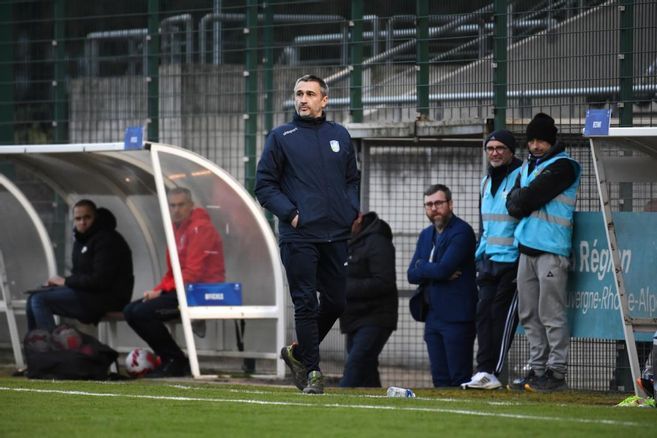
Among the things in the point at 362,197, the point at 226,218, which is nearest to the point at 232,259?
the point at 226,218

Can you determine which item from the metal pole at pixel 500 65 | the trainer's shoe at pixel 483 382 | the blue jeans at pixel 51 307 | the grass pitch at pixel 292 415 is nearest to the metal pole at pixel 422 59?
the metal pole at pixel 500 65

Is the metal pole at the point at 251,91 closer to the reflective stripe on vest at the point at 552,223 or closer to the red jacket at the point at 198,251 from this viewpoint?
the red jacket at the point at 198,251

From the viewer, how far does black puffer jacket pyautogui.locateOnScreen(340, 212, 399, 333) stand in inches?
488

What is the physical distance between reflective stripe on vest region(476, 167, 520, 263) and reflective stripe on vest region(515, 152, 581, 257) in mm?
313

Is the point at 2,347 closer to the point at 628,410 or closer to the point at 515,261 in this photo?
the point at 515,261

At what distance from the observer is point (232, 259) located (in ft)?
45.5

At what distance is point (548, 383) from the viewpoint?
35.7ft

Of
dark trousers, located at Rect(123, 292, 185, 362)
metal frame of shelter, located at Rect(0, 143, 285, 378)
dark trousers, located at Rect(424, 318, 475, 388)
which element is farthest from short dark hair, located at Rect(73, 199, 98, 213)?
dark trousers, located at Rect(424, 318, 475, 388)

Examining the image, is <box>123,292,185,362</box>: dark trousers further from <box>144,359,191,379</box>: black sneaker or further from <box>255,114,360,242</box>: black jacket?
<box>255,114,360,242</box>: black jacket

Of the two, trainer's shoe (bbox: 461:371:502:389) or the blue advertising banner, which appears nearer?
the blue advertising banner

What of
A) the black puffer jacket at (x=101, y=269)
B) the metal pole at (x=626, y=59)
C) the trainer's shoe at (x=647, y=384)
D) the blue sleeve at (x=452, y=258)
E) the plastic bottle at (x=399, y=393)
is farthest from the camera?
the black puffer jacket at (x=101, y=269)

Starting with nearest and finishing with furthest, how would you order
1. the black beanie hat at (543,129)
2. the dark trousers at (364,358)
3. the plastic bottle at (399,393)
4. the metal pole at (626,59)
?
1. the plastic bottle at (399,393)
2. the black beanie hat at (543,129)
3. the metal pole at (626,59)
4. the dark trousers at (364,358)

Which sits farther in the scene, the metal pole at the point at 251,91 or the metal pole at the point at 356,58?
the metal pole at the point at 251,91

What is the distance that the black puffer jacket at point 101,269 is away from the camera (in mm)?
13773
